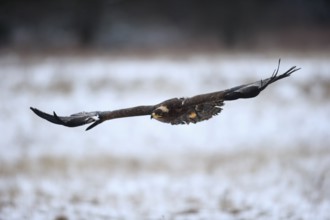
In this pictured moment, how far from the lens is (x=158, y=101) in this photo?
9.01 m

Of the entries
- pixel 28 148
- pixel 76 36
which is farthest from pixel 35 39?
pixel 28 148

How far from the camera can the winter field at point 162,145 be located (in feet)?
18.7

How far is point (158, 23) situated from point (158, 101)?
4.87 m

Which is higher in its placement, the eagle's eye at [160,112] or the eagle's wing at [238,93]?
the eagle's wing at [238,93]

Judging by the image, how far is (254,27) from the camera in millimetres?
12266

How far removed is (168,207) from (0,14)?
9.01m

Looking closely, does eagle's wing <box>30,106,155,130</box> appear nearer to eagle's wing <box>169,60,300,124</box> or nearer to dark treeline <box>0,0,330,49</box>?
eagle's wing <box>169,60,300,124</box>

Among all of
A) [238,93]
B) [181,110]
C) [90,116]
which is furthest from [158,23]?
[238,93]

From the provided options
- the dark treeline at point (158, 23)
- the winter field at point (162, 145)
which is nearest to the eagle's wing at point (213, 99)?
the winter field at point (162, 145)

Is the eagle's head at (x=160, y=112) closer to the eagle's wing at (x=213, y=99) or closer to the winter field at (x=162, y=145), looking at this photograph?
the eagle's wing at (x=213, y=99)

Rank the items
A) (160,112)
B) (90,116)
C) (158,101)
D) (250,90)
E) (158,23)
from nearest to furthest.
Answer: (250,90)
(160,112)
(90,116)
(158,101)
(158,23)

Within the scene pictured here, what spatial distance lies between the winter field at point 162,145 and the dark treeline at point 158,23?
1.44 m

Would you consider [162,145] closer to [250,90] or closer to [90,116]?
[90,116]

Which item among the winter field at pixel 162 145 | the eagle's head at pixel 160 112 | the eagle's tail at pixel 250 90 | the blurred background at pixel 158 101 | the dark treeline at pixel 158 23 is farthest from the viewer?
the dark treeline at pixel 158 23
